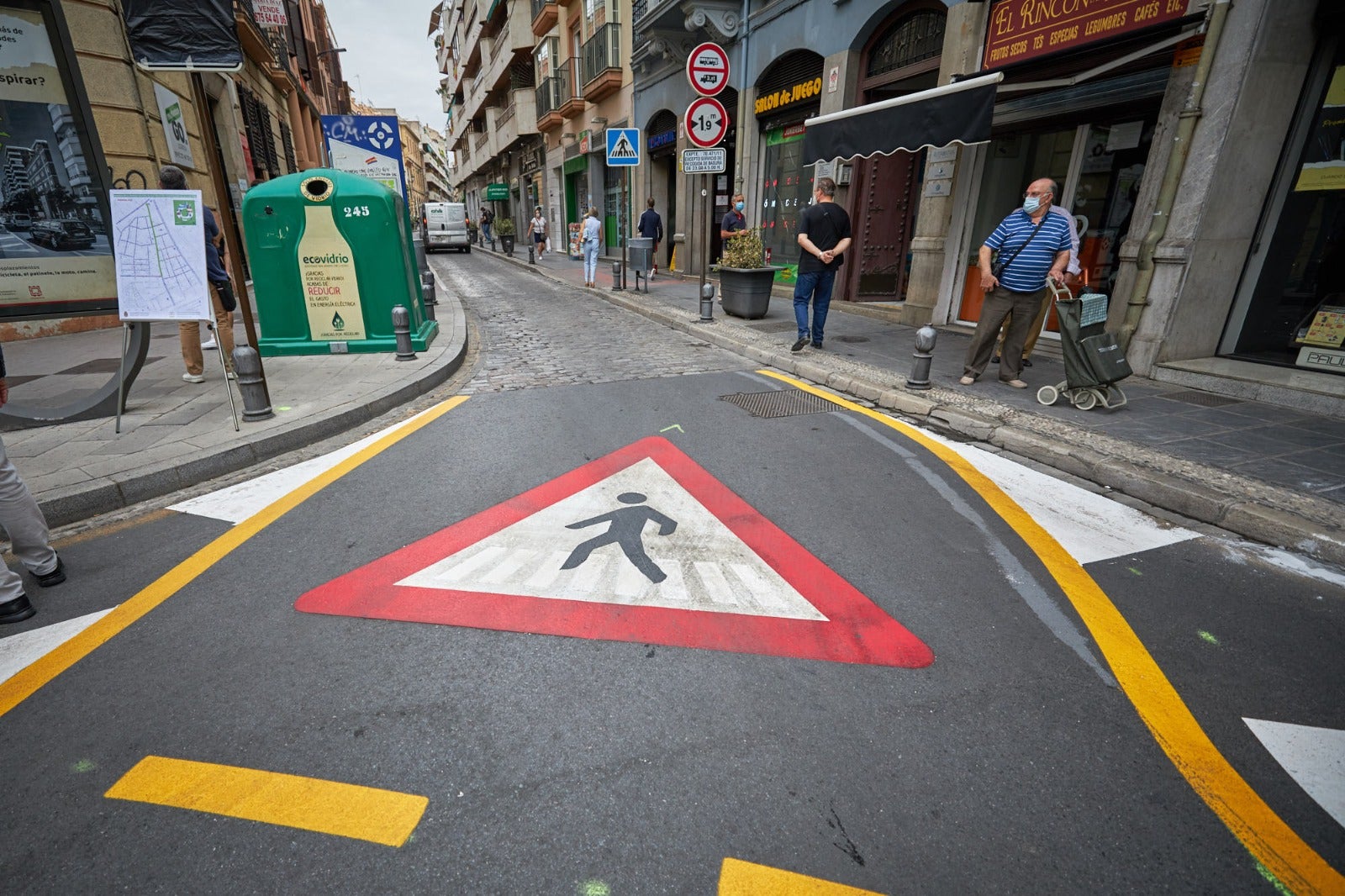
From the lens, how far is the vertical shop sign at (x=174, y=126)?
1010cm

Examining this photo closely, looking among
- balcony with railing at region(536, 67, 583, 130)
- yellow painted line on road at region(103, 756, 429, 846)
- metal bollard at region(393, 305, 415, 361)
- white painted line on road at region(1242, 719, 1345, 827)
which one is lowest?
yellow painted line on road at region(103, 756, 429, 846)

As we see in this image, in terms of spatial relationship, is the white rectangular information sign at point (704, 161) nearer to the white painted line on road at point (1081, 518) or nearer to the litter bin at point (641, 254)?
the litter bin at point (641, 254)

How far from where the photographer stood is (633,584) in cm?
280

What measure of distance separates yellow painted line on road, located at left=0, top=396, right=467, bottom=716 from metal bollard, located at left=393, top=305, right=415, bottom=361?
110 inches

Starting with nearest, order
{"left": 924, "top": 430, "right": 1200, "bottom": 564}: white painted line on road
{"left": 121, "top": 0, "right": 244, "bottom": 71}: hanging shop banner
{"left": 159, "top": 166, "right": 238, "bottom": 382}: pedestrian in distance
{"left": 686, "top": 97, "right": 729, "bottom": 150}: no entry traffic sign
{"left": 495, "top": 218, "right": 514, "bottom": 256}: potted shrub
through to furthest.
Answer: {"left": 924, "top": 430, "right": 1200, "bottom": 564}: white painted line on road → {"left": 121, "top": 0, "right": 244, "bottom": 71}: hanging shop banner → {"left": 159, "top": 166, "right": 238, "bottom": 382}: pedestrian in distance → {"left": 686, "top": 97, "right": 729, "bottom": 150}: no entry traffic sign → {"left": 495, "top": 218, "right": 514, "bottom": 256}: potted shrub

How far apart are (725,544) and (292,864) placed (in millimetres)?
2109

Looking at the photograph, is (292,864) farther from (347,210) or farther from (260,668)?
(347,210)

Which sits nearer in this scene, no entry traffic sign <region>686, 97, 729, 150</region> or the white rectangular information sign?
no entry traffic sign <region>686, 97, 729, 150</region>

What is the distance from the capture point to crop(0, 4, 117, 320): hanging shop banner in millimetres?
8164

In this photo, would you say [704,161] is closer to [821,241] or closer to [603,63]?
[821,241]

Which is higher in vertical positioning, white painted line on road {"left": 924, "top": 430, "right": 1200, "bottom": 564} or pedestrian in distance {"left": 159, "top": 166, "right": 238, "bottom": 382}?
pedestrian in distance {"left": 159, "top": 166, "right": 238, "bottom": 382}

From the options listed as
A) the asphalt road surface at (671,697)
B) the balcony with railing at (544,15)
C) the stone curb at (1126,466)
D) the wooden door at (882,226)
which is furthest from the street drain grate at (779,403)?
the balcony with railing at (544,15)

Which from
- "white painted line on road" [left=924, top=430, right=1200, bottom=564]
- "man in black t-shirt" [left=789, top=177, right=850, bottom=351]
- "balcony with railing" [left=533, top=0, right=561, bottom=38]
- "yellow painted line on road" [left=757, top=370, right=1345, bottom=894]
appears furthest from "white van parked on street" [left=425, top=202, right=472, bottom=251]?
"yellow painted line on road" [left=757, top=370, right=1345, bottom=894]

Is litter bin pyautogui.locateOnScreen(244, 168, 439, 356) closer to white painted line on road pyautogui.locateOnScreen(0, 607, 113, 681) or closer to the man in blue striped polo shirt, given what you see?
white painted line on road pyautogui.locateOnScreen(0, 607, 113, 681)
